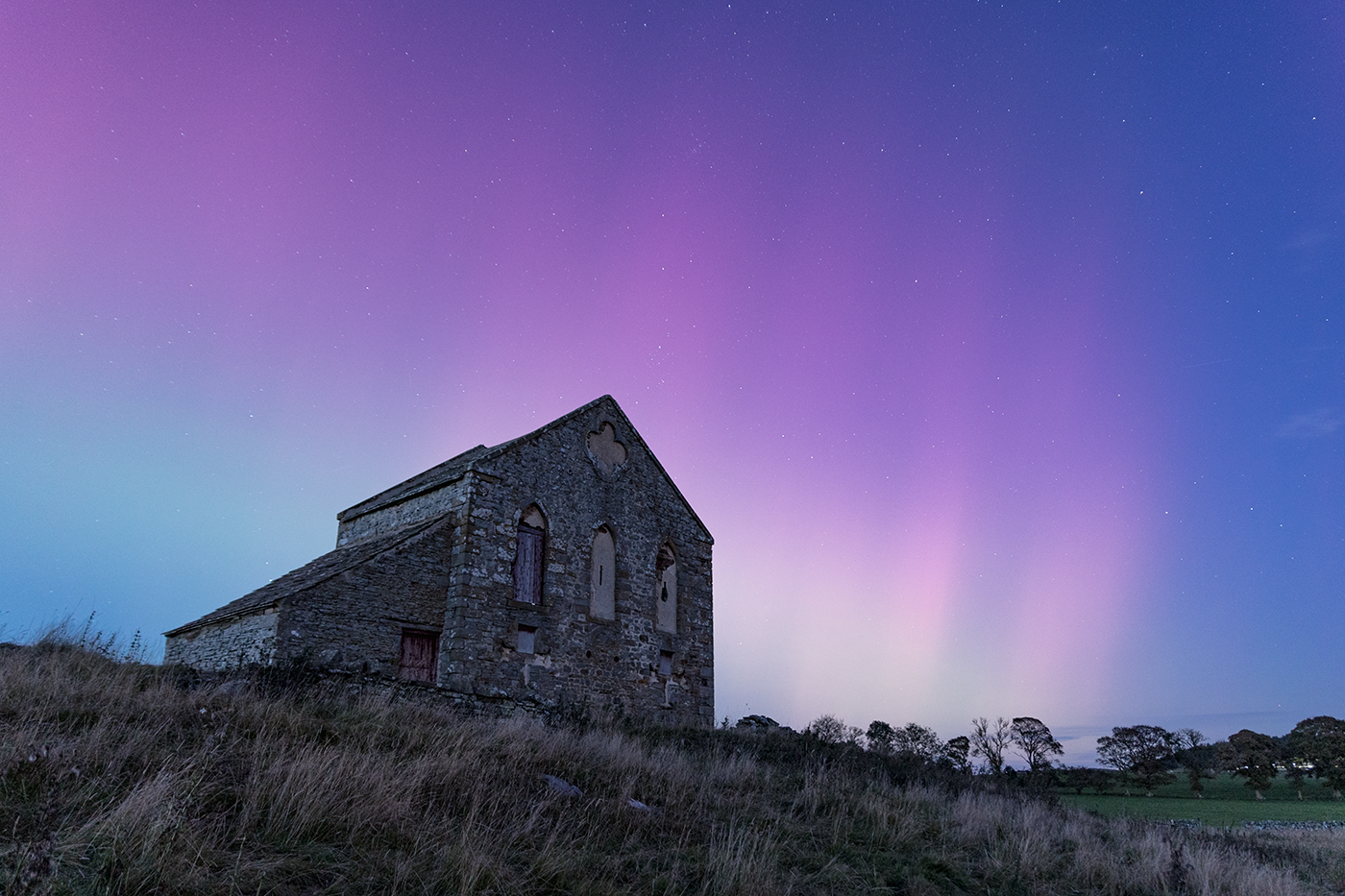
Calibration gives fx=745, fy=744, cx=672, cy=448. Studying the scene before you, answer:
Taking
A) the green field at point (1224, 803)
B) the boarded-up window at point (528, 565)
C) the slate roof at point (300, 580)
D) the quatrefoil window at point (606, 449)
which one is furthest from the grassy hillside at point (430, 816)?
the green field at point (1224, 803)

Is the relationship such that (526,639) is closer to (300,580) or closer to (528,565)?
(528,565)

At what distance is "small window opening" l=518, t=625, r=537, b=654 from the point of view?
1867cm

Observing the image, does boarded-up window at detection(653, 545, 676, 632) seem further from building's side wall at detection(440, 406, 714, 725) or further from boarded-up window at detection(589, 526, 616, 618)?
boarded-up window at detection(589, 526, 616, 618)

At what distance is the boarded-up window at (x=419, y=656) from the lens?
17125mm

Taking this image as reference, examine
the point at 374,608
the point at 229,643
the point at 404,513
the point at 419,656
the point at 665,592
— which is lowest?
the point at 419,656

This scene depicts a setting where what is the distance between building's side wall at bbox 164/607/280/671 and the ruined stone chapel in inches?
1.9

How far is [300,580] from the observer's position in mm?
17516

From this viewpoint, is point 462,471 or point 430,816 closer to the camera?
point 430,816

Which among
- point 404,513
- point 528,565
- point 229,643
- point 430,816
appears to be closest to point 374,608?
point 229,643

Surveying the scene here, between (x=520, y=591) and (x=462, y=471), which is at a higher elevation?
(x=462, y=471)

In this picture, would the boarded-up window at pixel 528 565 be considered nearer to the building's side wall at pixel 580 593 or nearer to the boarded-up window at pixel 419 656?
the building's side wall at pixel 580 593

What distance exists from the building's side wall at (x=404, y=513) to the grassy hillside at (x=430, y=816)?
797 centimetres

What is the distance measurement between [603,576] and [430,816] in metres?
14.7

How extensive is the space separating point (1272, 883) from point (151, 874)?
44.6 feet
